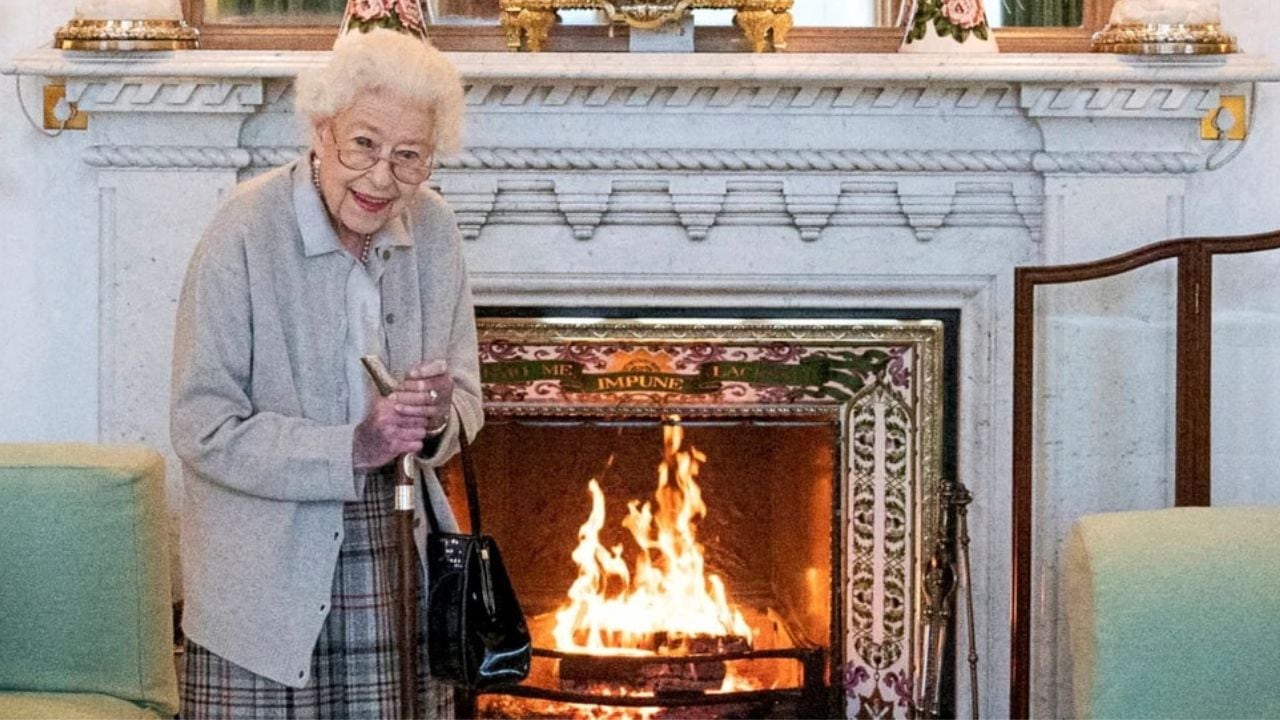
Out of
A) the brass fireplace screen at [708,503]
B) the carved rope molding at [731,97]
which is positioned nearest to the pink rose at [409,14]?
the carved rope molding at [731,97]

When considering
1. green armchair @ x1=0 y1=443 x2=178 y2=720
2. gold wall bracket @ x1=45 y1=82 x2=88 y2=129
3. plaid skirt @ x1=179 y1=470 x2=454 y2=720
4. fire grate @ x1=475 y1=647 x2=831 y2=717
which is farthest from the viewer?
fire grate @ x1=475 y1=647 x2=831 y2=717

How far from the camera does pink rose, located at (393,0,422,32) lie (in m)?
3.11

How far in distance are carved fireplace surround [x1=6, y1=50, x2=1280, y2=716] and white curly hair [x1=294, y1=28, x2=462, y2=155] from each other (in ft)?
2.41

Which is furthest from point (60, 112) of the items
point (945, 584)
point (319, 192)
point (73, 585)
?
point (945, 584)

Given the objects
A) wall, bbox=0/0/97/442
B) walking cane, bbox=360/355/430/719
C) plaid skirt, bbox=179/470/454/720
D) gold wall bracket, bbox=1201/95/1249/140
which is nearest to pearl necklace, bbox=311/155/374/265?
walking cane, bbox=360/355/430/719

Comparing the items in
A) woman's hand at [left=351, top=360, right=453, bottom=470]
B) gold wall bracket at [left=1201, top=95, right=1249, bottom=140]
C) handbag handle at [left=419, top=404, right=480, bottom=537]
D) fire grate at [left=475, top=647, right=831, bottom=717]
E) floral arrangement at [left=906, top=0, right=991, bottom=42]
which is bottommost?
fire grate at [left=475, top=647, right=831, bottom=717]

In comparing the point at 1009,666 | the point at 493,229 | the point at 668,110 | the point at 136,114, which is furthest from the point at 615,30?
the point at 1009,666

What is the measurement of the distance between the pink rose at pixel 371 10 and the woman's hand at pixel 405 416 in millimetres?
1097

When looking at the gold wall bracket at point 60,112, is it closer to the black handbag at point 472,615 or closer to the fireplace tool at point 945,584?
the black handbag at point 472,615

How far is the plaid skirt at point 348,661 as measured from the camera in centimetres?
224

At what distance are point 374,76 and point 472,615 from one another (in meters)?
0.68

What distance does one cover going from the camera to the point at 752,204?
3.18 metres

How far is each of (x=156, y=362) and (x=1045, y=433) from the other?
1573 mm

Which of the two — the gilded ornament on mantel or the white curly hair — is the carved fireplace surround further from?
the white curly hair
